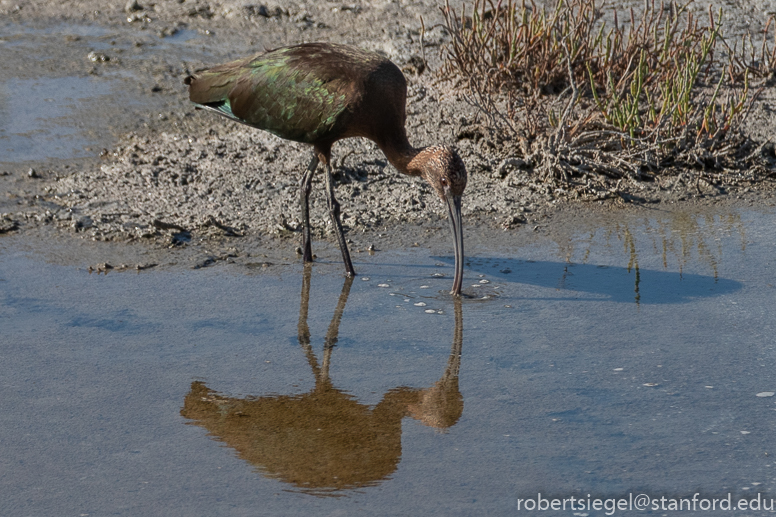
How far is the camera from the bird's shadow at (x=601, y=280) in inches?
185

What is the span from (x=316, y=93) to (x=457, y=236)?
1084 mm

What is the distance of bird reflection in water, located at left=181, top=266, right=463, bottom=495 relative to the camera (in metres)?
3.22

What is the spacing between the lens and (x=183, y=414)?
11.8 feet

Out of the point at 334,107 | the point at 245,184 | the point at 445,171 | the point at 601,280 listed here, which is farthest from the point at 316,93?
the point at 601,280

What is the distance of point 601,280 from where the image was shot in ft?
16.1

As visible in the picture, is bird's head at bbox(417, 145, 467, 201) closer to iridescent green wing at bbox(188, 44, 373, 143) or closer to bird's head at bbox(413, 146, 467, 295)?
bird's head at bbox(413, 146, 467, 295)

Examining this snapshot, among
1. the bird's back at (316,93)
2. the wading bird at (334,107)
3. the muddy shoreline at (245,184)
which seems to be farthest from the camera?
the muddy shoreline at (245,184)

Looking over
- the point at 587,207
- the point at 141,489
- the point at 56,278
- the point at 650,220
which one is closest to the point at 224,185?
the point at 56,278

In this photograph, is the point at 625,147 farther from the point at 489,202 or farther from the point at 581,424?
the point at 581,424

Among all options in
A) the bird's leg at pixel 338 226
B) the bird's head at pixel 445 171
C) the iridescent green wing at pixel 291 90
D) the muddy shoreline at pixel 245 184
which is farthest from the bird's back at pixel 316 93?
the muddy shoreline at pixel 245 184

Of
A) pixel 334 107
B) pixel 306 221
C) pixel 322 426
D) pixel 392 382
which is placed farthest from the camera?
pixel 306 221

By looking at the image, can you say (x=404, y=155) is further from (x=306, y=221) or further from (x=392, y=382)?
(x=392, y=382)

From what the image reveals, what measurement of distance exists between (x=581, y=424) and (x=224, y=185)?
347 centimetres

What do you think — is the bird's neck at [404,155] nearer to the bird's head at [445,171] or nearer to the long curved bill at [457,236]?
the bird's head at [445,171]
